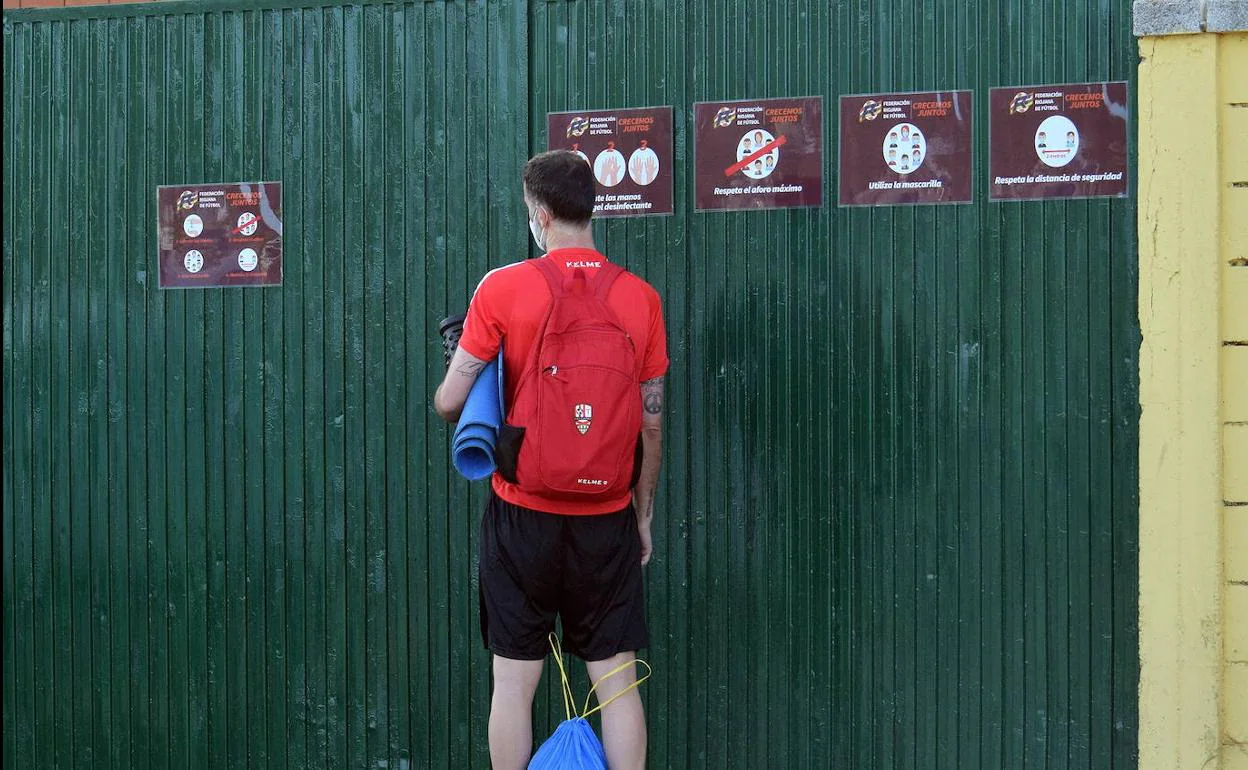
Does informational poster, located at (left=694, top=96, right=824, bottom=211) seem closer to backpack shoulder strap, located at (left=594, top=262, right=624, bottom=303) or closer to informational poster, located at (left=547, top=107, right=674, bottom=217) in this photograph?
informational poster, located at (left=547, top=107, right=674, bottom=217)

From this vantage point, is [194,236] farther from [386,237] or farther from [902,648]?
[902,648]

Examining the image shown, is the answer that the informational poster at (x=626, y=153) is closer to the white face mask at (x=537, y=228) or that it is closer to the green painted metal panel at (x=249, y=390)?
the green painted metal panel at (x=249, y=390)

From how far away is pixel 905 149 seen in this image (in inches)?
181

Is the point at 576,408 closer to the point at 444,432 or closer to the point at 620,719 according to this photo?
the point at 620,719

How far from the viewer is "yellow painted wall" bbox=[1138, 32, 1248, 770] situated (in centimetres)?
425

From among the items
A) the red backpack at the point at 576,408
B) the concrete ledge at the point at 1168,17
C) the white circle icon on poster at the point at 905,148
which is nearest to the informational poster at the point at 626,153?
the white circle icon on poster at the point at 905,148

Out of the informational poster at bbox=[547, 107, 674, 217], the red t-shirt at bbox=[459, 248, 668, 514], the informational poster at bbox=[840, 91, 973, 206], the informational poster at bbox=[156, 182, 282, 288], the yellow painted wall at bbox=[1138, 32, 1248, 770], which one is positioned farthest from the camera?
the informational poster at bbox=[156, 182, 282, 288]

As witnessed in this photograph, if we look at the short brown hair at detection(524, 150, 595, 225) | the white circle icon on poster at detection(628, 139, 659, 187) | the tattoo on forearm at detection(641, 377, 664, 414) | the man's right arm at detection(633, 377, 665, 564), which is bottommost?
the man's right arm at detection(633, 377, 665, 564)

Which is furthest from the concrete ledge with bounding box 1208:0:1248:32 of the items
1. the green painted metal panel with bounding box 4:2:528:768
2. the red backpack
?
the green painted metal panel with bounding box 4:2:528:768

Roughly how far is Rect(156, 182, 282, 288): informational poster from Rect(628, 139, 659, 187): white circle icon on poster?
1263mm

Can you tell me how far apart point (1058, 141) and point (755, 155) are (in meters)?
0.94

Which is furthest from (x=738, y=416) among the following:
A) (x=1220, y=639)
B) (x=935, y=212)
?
(x=1220, y=639)

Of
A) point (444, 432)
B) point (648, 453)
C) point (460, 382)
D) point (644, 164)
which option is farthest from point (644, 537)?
point (644, 164)

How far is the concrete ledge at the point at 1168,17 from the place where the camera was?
423cm
